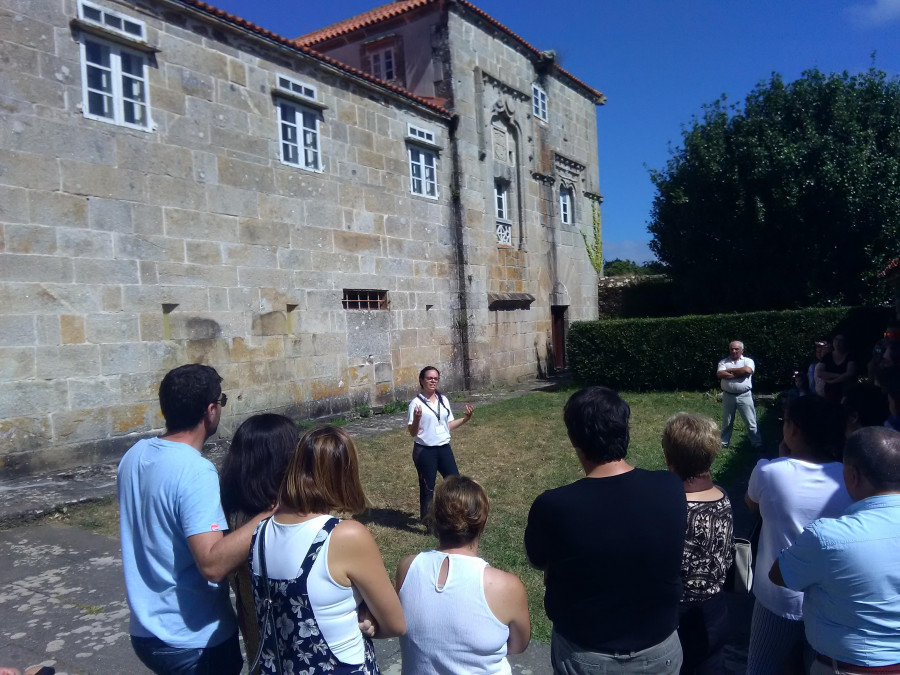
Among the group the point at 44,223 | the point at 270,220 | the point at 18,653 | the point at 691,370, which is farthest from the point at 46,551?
the point at 691,370

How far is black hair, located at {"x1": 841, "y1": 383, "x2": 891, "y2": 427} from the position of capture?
4016mm

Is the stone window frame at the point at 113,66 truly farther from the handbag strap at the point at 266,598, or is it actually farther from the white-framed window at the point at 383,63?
the handbag strap at the point at 266,598

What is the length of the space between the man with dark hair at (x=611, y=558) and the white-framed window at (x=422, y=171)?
1186 cm

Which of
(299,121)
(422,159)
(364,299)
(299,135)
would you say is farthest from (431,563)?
(422,159)

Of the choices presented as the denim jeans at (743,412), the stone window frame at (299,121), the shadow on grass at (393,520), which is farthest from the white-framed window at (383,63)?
the shadow on grass at (393,520)

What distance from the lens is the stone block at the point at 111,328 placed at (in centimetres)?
801

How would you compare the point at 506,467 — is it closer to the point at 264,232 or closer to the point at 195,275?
the point at 195,275

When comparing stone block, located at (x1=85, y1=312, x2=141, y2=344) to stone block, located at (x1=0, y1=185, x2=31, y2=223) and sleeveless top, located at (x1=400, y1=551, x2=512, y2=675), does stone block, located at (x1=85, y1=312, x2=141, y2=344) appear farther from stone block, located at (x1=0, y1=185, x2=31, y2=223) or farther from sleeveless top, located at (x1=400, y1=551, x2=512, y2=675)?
sleeveless top, located at (x1=400, y1=551, x2=512, y2=675)

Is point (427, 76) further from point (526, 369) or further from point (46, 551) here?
point (46, 551)

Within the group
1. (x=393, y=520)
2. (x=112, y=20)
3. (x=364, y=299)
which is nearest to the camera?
(x=393, y=520)

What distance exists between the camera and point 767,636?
257cm

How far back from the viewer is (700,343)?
14195 mm

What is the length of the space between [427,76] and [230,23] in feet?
19.8

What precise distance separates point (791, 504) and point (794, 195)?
654 inches
